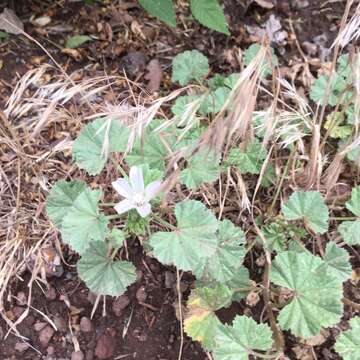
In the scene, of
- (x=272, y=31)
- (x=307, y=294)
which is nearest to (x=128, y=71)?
(x=272, y=31)

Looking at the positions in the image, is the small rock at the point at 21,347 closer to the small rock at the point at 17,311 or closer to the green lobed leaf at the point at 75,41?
the small rock at the point at 17,311

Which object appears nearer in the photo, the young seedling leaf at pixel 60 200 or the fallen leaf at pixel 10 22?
the young seedling leaf at pixel 60 200

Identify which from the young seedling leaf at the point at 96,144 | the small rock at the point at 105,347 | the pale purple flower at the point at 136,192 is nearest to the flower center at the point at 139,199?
the pale purple flower at the point at 136,192

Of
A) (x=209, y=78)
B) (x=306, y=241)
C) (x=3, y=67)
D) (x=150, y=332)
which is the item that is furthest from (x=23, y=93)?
(x=306, y=241)

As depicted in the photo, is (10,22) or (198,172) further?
(10,22)

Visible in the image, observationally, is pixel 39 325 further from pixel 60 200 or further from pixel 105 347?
pixel 60 200

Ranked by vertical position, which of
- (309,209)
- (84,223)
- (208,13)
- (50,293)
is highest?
(208,13)

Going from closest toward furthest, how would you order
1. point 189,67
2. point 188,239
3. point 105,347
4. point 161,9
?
point 188,239 → point 105,347 → point 161,9 → point 189,67
